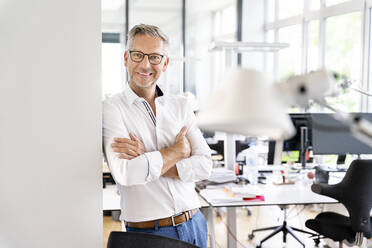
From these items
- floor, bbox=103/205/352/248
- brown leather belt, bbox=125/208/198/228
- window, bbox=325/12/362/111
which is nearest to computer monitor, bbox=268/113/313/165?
floor, bbox=103/205/352/248

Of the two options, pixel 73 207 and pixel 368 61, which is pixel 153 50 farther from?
pixel 368 61

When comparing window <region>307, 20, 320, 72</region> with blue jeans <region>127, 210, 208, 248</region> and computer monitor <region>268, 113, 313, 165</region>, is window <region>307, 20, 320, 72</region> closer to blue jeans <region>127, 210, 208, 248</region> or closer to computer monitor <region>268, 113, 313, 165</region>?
computer monitor <region>268, 113, 313, 165</region>

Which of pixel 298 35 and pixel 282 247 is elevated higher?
pixel 298 35

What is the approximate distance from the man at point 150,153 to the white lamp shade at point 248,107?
45.2 inches

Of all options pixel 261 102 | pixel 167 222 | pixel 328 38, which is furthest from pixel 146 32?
pixel 328 38

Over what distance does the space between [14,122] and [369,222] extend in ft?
8.50

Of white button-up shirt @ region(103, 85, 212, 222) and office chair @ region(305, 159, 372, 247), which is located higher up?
white button-up shirt @ region(103, 85, 212, 222)

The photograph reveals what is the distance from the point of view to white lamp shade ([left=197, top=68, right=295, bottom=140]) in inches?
27.7

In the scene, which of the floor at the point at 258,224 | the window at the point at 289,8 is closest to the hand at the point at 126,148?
the floor at the point at 258,224

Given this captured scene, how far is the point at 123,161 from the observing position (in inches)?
74.4

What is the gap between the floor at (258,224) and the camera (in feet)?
15.3

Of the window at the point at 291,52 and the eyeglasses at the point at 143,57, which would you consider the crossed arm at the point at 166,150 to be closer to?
the eyeglasses at the point at 143,57

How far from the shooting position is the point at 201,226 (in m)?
2.08

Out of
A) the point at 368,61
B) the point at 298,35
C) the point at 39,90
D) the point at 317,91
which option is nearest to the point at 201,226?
the point at 39,90
